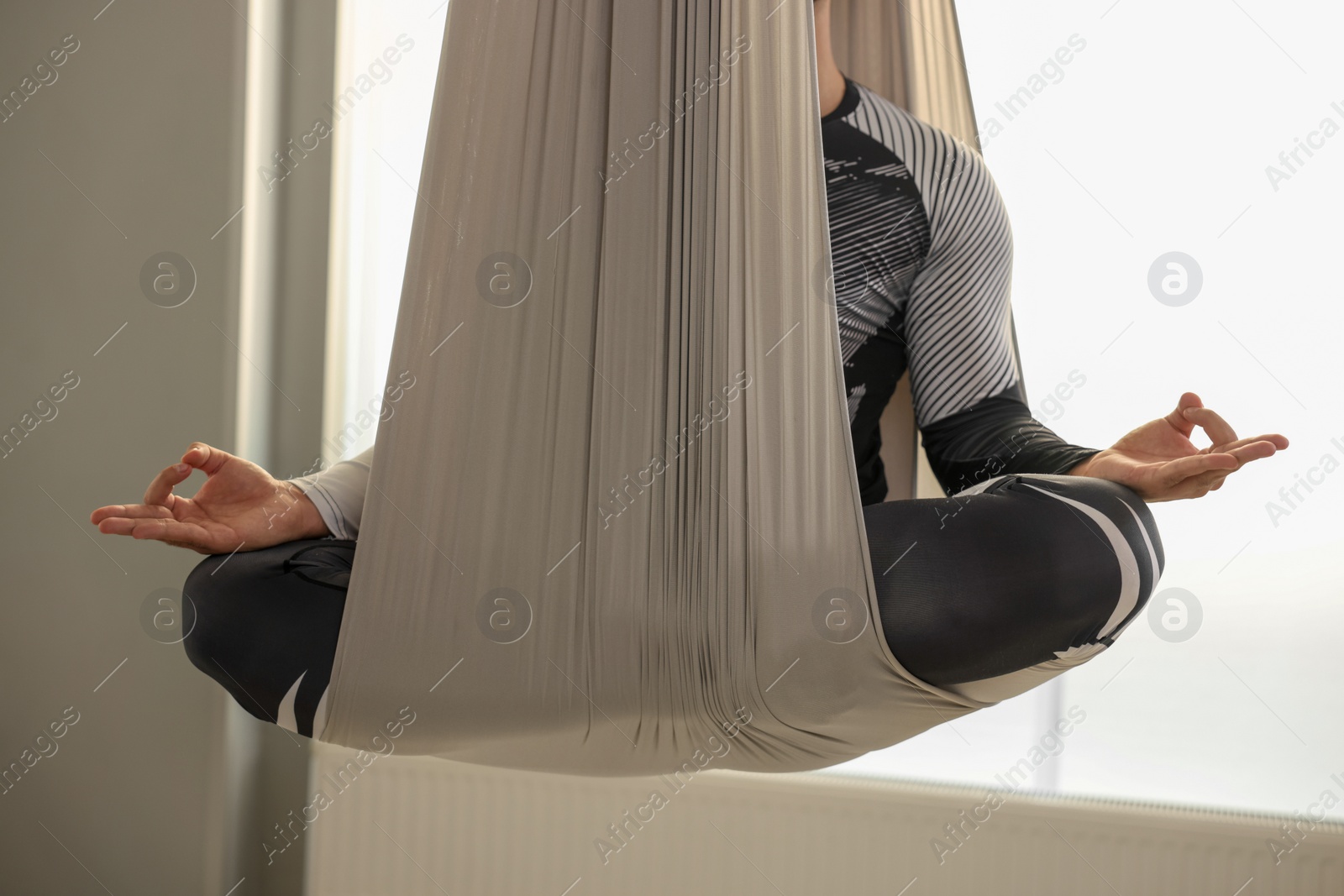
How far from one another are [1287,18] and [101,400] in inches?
78.2

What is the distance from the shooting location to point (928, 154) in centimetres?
85

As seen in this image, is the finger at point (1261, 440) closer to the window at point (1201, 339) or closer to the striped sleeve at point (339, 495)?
the striped sleeve at point (339, 495)

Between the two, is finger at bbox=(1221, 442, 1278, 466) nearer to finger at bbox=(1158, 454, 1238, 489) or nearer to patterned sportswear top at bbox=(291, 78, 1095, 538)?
finger at bbox=(1158, 454, 1238, 489)

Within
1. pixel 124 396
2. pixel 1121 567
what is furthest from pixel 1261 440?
pixel 124 396

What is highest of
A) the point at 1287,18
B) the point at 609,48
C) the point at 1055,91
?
the point at 1287,18

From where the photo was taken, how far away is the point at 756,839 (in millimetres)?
1482

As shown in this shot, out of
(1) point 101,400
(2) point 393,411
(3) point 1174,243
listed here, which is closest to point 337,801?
(1) point 101,400

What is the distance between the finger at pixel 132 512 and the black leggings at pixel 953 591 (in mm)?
59

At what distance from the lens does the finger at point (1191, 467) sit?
1.84 feet

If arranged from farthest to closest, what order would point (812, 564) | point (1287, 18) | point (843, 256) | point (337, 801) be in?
point (337, 801), point (1287, 18), point (843, 256), point (812, 564)

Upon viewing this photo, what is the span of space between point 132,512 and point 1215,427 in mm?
704

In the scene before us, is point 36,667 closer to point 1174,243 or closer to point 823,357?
point 823,357

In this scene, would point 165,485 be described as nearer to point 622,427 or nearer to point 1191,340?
point 622,427

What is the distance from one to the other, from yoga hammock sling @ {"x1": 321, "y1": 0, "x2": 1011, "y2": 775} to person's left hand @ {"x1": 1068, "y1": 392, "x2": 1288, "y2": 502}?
184mm
